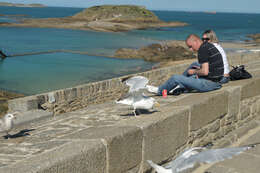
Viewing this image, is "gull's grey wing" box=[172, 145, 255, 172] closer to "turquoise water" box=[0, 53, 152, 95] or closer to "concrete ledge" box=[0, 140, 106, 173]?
"concrete ledge" box=[0, 140, 106, 173]

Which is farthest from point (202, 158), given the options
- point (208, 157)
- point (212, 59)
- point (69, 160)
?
point (212, 59)

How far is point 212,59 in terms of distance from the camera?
5.24 m

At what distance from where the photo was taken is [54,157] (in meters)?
2.54

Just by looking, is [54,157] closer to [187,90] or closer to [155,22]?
[187,90]

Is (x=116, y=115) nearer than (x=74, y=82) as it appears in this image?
Yes

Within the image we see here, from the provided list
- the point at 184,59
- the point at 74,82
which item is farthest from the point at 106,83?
the point at 184,59

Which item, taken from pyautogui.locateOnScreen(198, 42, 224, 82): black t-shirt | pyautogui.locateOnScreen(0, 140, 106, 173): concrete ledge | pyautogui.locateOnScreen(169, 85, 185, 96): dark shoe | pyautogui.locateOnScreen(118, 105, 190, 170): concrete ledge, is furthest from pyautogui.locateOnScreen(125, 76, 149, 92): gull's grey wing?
pyautogui.locateOnScreen(169, 85, 185, 96): dark shoe

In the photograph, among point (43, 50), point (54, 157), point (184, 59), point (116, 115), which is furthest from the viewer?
point (43, 50)

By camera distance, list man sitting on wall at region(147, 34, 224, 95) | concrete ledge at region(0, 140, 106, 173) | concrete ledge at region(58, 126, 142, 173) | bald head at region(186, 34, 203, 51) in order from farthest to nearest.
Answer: bald head at region(186, 34, 203, 51), man sitting on wall at region(147, 34, 224, 95), concrete ledge at region(58, 126, 142, 173), concrete ledge at region(0, 140, 106, 173)

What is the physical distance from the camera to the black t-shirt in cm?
513

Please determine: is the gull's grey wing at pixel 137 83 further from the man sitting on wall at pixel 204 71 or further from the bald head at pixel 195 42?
the bald head at pixel 195 42

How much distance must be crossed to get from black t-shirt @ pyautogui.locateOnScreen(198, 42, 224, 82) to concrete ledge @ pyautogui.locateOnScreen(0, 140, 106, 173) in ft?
9.37

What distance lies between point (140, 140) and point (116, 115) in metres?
2.01

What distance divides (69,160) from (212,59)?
3356mm
